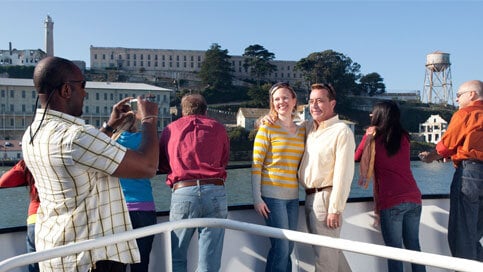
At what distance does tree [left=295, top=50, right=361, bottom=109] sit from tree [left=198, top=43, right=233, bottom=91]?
1233cm

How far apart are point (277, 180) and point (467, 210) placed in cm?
93

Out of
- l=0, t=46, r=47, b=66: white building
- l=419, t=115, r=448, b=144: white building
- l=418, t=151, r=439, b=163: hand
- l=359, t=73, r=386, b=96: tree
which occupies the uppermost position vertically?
l=0, t=46, r=47, b=66: white building

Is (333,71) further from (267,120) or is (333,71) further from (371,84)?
(267,120)

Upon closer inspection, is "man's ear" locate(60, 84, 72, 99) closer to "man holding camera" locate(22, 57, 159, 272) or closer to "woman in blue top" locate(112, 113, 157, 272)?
"man holding camera" locate(22, 57, 159, 272)

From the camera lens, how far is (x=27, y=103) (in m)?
59.2

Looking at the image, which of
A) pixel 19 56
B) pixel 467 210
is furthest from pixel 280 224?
pixel 19 56

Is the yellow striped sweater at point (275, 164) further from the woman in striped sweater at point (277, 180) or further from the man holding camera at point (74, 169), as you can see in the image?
the man holding camera at point (74, 169)

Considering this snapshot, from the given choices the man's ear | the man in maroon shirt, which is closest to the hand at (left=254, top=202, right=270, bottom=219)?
the man in maroon shirt

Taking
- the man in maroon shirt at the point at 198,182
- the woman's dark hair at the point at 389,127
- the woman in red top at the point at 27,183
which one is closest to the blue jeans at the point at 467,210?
the woman's dark hair at the point at 389,127

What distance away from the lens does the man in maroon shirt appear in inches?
88.8

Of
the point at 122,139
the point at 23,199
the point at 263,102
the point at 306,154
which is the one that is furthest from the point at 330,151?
the point at 263,102

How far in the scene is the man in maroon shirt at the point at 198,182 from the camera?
7.40 feet

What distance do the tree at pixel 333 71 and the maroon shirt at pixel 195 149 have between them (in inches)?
2965

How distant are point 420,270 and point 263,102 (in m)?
68.3
